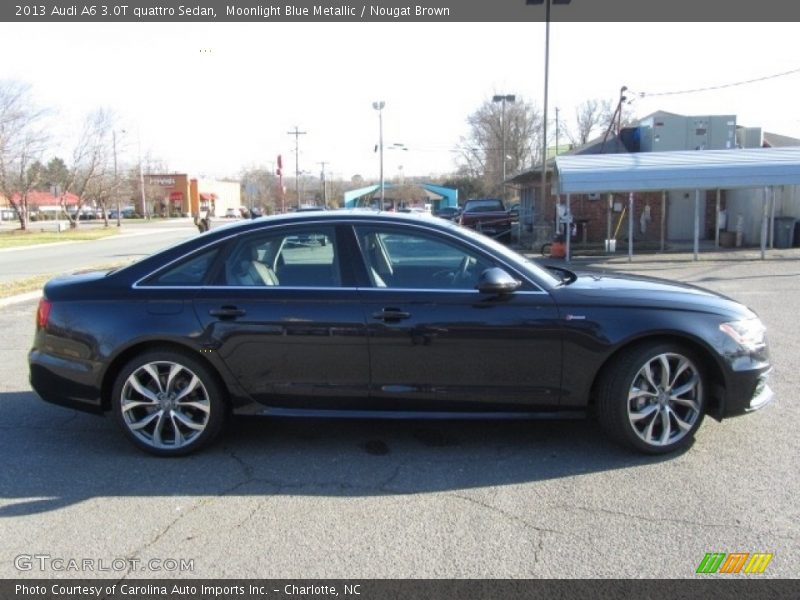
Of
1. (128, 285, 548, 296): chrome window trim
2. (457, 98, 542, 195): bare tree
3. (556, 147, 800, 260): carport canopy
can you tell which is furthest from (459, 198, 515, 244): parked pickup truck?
(457, 98, 542, 195): bare tree

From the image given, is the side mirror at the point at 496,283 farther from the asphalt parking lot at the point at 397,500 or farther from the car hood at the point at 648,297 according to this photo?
the asphalt parking lot at the point at 397,500

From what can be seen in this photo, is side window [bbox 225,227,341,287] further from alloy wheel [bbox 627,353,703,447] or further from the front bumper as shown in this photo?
the front bumper

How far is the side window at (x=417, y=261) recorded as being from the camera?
4.24 metres

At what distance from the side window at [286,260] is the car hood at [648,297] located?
1.61 metres

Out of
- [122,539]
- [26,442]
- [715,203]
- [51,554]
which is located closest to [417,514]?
[122,539]

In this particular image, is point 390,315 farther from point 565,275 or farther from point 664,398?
point 664,398

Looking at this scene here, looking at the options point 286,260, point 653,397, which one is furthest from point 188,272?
point 653,397

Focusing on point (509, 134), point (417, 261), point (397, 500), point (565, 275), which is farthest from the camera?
point (509, 134)

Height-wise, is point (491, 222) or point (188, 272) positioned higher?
point (491, 222)

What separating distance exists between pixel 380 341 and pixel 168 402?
1.51 metres

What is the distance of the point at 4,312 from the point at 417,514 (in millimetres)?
9889

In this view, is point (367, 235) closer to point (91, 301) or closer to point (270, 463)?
point (270, 463)

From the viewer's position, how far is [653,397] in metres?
4.11

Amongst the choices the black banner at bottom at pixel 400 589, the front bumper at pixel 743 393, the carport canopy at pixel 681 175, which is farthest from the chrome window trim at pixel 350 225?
the carport canopy at pixel 681 175
